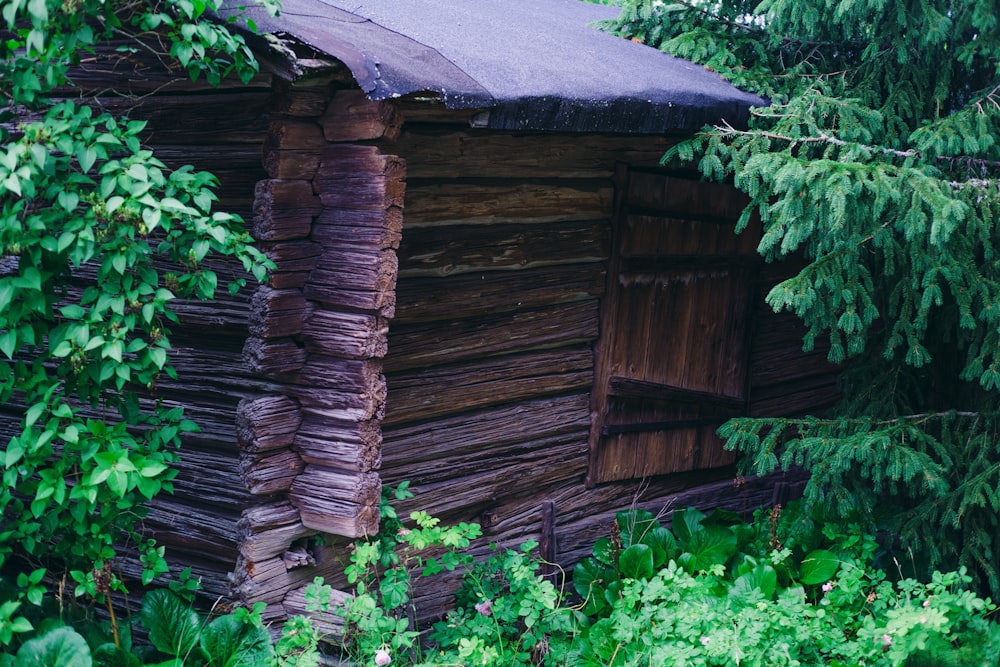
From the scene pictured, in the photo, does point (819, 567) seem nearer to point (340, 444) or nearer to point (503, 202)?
point (503, 202)

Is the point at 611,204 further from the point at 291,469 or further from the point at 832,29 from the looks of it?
the point at 291,469

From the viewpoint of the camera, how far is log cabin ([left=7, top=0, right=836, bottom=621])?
3977 millimetres

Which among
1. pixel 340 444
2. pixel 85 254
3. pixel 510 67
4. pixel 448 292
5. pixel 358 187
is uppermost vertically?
pixel 510 67

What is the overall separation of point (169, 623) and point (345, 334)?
147 cm

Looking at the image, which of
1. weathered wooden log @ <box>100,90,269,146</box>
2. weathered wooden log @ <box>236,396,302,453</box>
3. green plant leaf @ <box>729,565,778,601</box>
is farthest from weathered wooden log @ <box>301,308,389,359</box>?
green plant leaf @ <box>729,565,778,601</box>

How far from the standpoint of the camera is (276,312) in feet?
13.2

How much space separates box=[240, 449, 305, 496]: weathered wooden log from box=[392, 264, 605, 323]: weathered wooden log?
86 cm

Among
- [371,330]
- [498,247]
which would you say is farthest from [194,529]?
[498,247]

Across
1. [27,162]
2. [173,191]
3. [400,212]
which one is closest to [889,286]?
[400,212]

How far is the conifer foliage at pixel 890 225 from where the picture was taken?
4.37 metres

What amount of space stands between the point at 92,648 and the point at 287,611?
2.61ft

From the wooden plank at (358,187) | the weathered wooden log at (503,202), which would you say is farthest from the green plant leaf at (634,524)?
the wooden plank at (358,187)

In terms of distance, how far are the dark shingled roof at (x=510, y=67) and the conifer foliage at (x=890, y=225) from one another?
0.26 metres

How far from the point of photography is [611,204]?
5.53 meters
